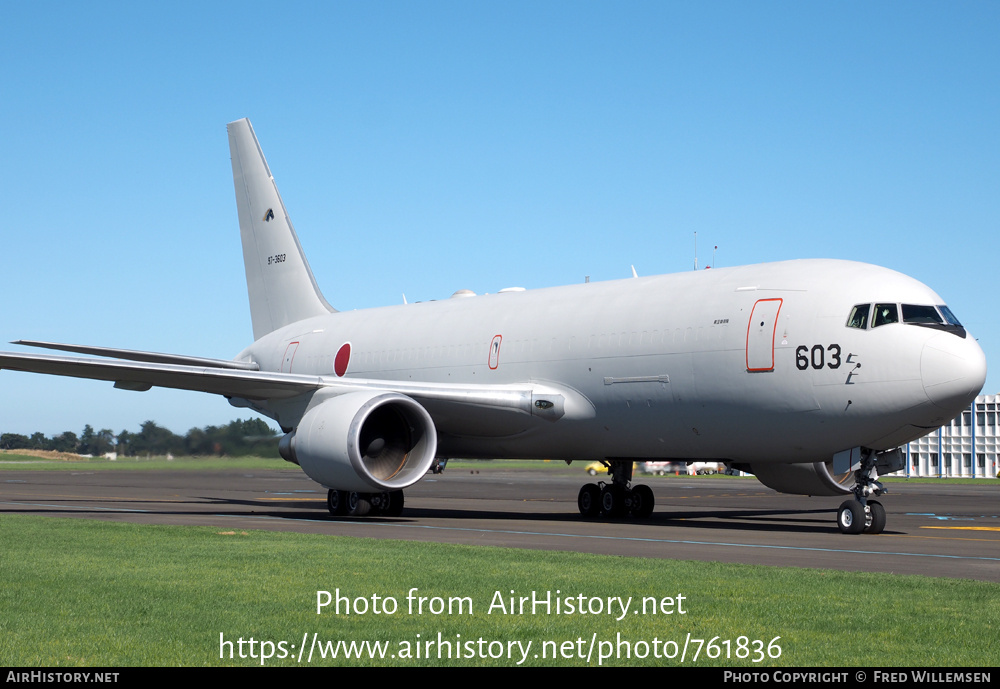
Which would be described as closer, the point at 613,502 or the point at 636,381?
the point at 636,381

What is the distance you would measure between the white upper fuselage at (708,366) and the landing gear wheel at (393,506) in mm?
1649

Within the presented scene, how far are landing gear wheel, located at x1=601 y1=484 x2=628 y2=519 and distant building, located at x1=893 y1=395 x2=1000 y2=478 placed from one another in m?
55.7

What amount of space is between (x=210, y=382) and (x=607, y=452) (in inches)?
291

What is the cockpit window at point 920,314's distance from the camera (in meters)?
16.2

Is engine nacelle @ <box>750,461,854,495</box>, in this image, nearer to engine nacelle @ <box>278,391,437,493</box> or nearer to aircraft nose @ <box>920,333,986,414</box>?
aircraft nose @ <box>920,333,986,414</box>

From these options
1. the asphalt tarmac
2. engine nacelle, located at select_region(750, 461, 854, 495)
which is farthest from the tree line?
engine nacelle, located at select_region(750, 461, 854, 495)

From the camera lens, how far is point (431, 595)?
880 centimetres

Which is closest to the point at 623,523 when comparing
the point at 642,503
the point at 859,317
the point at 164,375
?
the point at 642,503

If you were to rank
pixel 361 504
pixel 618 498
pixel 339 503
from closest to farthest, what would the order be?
pixel 361 504 → pixel 339 503 → pixel 618 498

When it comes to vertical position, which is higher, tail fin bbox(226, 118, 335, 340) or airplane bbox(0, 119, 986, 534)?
tail fin bbox(226, 118, 335, 340)

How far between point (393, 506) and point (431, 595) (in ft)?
41.5

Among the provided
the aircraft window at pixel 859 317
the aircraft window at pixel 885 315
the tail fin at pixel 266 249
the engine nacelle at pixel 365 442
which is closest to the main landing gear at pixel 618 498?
the engine nacelle at pixel 365 442

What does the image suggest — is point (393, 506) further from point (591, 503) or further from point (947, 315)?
point (947, 315)

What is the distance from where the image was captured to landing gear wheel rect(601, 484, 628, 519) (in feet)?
70.4
